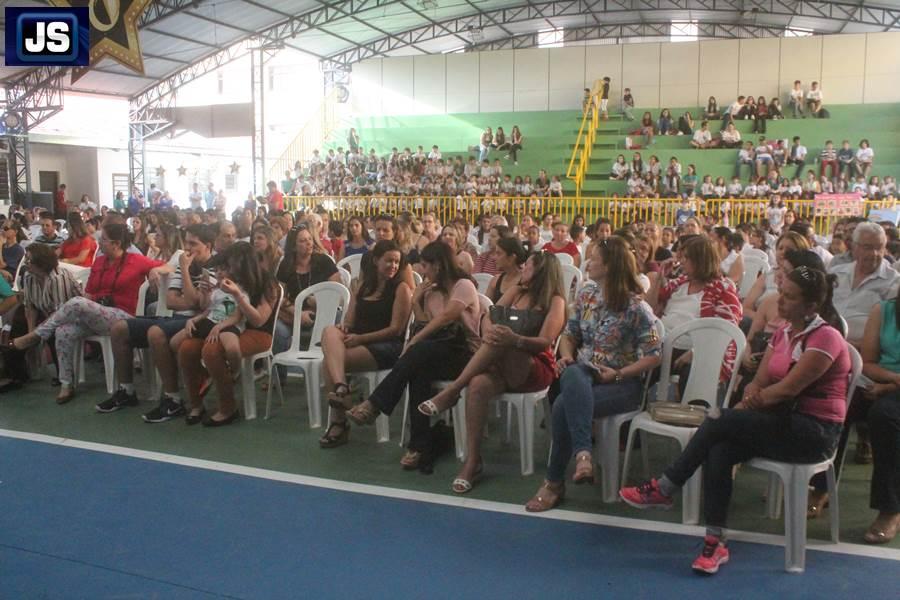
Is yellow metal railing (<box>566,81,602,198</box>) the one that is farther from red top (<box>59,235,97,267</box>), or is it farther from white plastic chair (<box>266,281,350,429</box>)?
white plastic chair (<box>266,281,350,429</box>)

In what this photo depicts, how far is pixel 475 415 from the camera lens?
3.78m

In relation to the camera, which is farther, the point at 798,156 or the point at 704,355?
the point at 798,156

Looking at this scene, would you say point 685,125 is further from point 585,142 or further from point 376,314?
point 376,314

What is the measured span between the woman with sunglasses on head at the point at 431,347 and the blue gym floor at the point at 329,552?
0.50 m

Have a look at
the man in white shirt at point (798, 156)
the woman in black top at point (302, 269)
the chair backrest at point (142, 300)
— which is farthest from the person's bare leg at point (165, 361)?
the man in white shirt at point (798, 156)

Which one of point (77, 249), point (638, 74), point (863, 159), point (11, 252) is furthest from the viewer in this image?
point (638, 74)

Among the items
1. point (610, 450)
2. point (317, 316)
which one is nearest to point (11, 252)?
point (317, 316)

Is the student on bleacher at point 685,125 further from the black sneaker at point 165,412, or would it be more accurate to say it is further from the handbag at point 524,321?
the black sneaker at point 165,412

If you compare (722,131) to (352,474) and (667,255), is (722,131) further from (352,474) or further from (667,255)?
(352,474)

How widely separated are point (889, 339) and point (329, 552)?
263 centimetres

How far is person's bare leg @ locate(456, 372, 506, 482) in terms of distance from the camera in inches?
148

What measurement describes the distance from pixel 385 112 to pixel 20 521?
21363 millimetres

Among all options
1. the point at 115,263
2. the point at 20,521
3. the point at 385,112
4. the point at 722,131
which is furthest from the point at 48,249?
the point at 385,112

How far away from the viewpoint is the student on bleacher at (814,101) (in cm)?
1864
